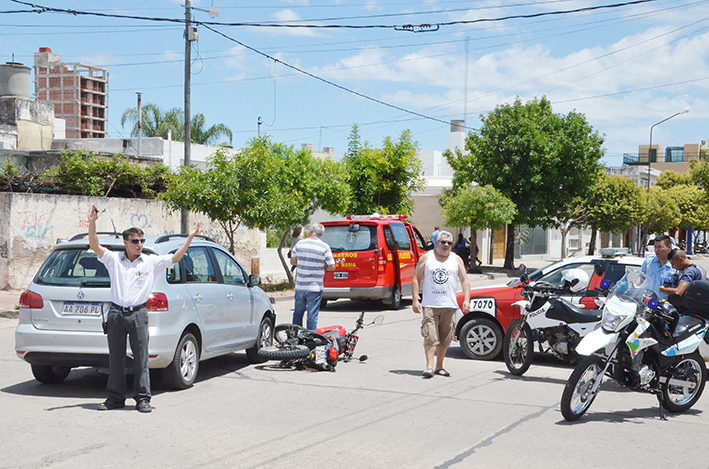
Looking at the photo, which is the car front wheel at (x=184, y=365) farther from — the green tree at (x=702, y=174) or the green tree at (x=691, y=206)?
the green tree at (x=691, y=206)

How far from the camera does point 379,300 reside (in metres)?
18.5

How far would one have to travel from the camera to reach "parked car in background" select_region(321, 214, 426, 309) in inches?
653

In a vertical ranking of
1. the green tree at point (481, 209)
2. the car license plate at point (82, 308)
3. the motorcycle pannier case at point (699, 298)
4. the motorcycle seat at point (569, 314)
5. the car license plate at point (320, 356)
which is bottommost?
the car license plate at point (320, 356)

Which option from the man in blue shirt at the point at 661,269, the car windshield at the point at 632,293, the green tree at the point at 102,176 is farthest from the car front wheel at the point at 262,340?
the green tree at the point at 102,176

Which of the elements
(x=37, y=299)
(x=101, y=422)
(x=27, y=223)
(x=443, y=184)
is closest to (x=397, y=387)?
(x=101, y=422)

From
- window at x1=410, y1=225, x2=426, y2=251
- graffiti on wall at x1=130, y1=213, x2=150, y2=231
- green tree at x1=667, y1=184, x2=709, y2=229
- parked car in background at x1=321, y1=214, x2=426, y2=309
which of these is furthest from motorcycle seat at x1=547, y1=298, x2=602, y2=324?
green tree at x1=667, y1=184, x2=709, y2=229

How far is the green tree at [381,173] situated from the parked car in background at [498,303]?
17.8m

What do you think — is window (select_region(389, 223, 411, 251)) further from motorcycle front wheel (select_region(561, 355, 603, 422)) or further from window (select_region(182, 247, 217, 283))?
motorcycle front wheel (select_region(561, 355, 603, 422))

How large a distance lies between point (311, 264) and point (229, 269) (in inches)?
57.2

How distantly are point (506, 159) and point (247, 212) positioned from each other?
15.8m

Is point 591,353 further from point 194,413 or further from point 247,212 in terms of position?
point 247,212

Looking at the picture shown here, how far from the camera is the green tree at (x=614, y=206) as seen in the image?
46.5 metres

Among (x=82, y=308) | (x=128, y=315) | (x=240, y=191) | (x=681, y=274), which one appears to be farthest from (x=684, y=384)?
(x=240, y=191)

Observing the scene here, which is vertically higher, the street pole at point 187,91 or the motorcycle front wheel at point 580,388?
the street pole at point 187,91
